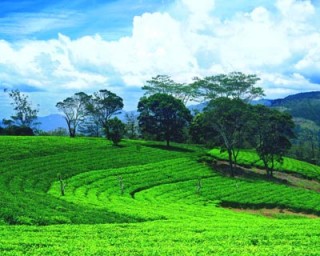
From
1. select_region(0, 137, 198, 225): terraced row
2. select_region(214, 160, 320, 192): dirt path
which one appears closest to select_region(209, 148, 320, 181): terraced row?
select_region(214, 160, 320, 192): dirt path

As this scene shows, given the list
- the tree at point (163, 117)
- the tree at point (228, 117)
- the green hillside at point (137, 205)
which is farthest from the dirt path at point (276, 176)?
the tree at point (163, 117)

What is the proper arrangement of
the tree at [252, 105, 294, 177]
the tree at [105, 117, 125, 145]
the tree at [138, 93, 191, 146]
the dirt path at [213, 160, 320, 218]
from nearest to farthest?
the dirt path at [213, 160, 320, 218]
the tree at [252, 105, 294, 177]
the tree at [105, 117, 125, 145]
the tree at [138, 93, 191, 146]

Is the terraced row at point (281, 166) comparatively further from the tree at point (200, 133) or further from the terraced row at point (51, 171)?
the terraced row at point (51, 171)

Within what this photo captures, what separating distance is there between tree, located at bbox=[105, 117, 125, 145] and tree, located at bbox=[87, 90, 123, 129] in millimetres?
17303

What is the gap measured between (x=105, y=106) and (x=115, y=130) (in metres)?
22.7

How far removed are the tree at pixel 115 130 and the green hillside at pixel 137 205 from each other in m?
2.43

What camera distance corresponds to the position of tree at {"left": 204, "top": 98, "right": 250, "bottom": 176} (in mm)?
89125

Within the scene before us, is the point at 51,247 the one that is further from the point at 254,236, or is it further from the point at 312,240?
the point at 312,240

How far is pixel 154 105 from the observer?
→ 115 metres

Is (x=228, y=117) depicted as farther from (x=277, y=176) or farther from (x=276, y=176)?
(x=277, y=176)

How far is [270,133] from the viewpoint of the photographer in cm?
9931

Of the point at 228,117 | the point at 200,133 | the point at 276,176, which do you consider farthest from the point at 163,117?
the point at 276,176

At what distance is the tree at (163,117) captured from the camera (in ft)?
377

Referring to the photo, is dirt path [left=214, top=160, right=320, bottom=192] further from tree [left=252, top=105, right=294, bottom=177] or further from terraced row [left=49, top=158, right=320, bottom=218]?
terraced row [left=49, top=158, right=320, bottom=218]
